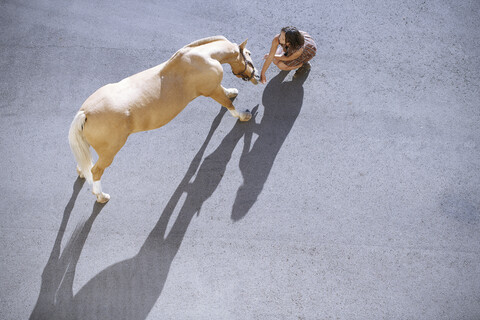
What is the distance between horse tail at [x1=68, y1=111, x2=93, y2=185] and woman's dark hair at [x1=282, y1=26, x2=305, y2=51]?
186cm

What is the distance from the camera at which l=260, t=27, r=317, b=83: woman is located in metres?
3.29

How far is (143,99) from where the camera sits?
2727mm

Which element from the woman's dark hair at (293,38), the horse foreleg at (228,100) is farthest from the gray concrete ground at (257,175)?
the woman's dark hair at (293,38)

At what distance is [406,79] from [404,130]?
60 centimetres

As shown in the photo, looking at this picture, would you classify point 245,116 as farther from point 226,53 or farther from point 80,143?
point 80,143

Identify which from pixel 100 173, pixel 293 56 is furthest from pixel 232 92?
pixel 100 173

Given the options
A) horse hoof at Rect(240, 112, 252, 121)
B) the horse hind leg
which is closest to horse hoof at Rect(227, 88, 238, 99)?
horse hoof at Rect(240, 112, 252, 121)

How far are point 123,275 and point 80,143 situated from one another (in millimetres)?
1239

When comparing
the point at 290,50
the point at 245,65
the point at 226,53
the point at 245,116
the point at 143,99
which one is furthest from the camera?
the point at 245,116

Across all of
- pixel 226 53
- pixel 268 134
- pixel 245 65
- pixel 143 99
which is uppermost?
pixel 226 53

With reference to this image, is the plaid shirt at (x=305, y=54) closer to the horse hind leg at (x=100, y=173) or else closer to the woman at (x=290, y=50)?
the woman at (x=290, y=50)

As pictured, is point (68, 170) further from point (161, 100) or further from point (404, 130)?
point (404, 130)

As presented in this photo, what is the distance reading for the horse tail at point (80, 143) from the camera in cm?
261

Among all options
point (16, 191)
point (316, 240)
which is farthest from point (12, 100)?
point (316, 240)
